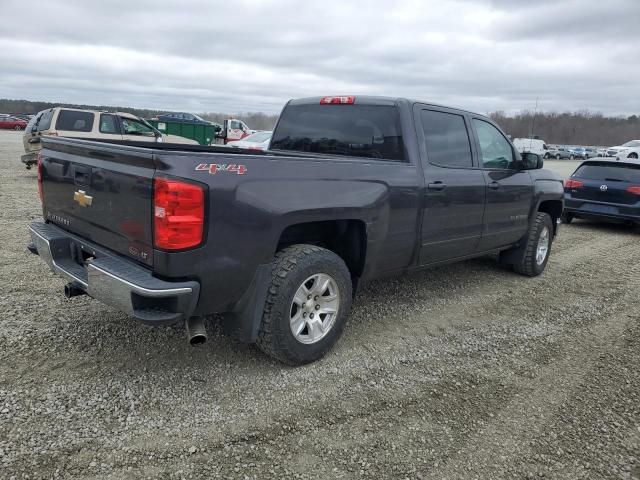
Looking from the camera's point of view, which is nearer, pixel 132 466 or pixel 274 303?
pixel 132 466

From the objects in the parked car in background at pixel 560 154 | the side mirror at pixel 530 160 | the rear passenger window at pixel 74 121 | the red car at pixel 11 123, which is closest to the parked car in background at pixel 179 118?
the red car at pixel 11 123

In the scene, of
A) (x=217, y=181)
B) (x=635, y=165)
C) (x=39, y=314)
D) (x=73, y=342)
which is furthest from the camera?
(x=635, y=165)

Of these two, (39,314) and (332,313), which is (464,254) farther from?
(39,314)

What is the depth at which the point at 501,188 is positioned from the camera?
5156mm

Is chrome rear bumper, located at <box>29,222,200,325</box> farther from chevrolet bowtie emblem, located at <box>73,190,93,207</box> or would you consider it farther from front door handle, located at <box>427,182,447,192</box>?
front door handle, located at <box>427,182,447,192</box>

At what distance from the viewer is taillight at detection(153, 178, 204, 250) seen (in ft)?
8.57

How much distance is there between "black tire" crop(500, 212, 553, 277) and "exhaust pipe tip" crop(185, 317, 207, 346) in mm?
4377

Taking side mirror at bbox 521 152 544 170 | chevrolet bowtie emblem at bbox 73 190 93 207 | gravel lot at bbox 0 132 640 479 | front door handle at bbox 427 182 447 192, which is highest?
side mirror at bbox 521 152 544 170

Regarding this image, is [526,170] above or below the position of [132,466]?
above

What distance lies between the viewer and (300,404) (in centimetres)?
304

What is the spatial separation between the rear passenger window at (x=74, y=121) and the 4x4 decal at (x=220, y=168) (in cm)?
1119

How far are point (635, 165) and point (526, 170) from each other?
5.60m

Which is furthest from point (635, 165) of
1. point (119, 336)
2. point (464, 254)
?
point (119, 336)

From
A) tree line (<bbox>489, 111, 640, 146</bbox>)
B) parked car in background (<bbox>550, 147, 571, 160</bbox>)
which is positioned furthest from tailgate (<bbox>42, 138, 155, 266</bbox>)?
tree line (<bbox>489, 111, 640, 146</bbox>)
